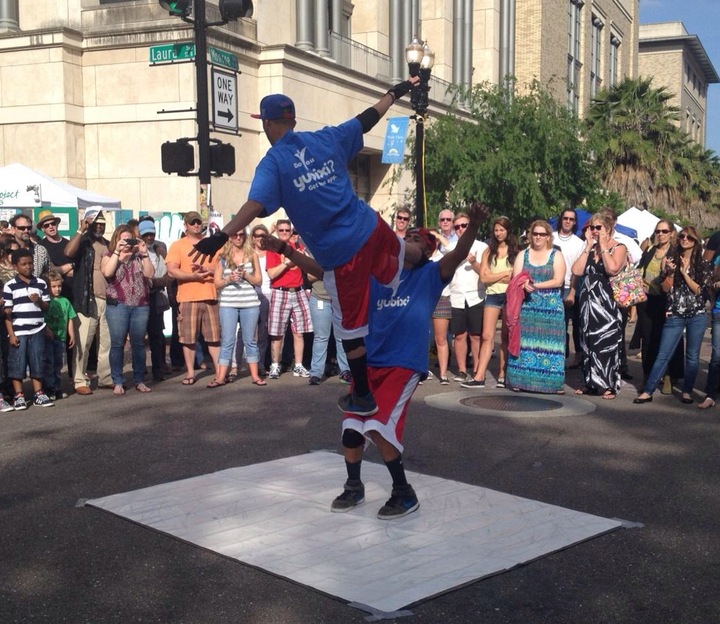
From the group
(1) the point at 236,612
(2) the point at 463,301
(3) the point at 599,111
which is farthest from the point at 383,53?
(1) the point at 236,612

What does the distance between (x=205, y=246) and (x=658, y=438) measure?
16.1 ft

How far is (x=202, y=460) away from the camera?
7523mm

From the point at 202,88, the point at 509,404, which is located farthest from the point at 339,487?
the point at 202,88

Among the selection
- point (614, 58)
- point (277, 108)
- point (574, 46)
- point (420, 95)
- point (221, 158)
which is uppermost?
point (614, 58)

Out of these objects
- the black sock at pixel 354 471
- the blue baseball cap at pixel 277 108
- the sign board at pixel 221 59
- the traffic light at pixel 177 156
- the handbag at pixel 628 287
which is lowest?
the black sock at pixel 354 471

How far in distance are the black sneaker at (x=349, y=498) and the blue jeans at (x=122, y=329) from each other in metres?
5.49

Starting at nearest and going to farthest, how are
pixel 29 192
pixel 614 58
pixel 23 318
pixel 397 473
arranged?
pixel 397 473, pixel 23 318, pixel 29 192, pixel 614 58

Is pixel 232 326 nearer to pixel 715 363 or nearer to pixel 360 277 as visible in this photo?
pixel 715 363

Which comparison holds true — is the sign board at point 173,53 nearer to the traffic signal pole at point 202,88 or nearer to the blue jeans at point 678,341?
the traffic signal pole at point 202,88

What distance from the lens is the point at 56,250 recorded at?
441 inches

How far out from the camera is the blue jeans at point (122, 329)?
10.9 meters

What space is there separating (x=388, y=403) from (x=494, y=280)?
5.61 m

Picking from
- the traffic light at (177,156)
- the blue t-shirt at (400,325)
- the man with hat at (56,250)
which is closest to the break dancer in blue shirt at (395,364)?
the blue t-shirt at (400,325)

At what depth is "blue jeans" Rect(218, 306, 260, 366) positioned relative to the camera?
11.4 meters
